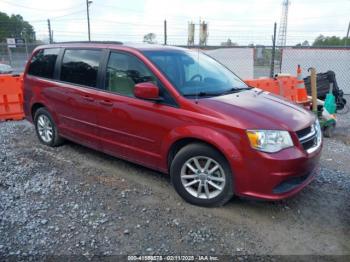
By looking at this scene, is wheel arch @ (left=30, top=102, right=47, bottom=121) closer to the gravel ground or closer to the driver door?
the gravel ground

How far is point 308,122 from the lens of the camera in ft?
11.8

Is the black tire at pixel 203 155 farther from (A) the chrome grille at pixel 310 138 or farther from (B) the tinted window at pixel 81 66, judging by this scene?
(B) the tinted window at pixel 81 66

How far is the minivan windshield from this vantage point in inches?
151

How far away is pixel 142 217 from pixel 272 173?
1425 mm

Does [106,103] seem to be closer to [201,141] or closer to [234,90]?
[201,141]

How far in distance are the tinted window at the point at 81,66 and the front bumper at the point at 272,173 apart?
2444 millimetres

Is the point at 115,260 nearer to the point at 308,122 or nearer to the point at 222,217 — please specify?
the point at 222,217

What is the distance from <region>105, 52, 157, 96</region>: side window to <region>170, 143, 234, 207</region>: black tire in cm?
95

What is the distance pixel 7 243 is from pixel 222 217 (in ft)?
6.93

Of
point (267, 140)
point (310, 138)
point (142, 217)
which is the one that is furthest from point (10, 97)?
point (310, 138)

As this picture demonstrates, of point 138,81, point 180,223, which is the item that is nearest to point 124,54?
point 138,81

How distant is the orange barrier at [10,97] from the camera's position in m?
7.69

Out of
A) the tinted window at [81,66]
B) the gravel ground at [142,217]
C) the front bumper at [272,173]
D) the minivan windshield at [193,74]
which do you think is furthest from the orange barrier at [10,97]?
the front bumper at [272,173]

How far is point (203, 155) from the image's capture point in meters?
3.48
